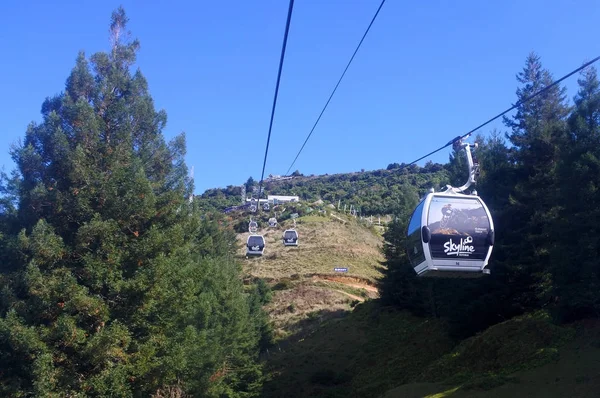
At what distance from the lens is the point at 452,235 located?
12.8 metres

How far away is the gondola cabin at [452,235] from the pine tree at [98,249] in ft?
28.0

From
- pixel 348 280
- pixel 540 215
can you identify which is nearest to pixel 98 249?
pixel 540 215

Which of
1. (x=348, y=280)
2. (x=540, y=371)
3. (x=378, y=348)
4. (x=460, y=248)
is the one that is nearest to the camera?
(x=460, y=248)

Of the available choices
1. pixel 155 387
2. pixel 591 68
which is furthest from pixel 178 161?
pixel 591 68

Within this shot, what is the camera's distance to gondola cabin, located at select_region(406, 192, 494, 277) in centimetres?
1271

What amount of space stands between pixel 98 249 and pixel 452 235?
34.6ft

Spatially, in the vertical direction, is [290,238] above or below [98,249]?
above

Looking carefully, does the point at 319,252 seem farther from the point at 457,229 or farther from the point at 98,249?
the point at 457,229

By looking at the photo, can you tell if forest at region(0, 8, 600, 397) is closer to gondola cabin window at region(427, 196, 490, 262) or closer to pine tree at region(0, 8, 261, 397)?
pine tree at region(0, 8, 261, 397)

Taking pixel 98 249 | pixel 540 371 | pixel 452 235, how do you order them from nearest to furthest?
pixel 452 235, pixel 98 249, pixel 540 371

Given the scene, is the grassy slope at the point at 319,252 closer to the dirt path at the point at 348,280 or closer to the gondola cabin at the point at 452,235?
the dirt path at the point at 348,280

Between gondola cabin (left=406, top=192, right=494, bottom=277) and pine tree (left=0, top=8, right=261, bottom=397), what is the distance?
8.55 meters

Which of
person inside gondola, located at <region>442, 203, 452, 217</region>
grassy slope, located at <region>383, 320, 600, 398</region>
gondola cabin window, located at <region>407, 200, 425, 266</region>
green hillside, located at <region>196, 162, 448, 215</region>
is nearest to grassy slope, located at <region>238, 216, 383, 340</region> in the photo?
green hillside, located at <region>196, 162, 448, 215</region>

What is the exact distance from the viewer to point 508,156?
3356 cm
